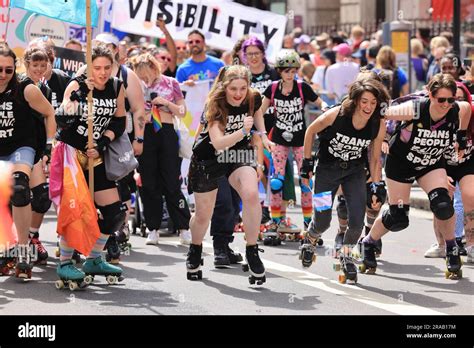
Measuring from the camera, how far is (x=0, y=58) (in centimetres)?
954

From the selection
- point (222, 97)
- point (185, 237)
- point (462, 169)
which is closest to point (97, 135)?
point (222, 97)

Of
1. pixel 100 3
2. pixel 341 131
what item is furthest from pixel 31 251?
pixel 100 3

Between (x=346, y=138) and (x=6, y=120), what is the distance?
2.64 meters

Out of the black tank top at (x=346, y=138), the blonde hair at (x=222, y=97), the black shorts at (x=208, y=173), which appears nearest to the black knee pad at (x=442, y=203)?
the black tank top at (x=346, y=138)

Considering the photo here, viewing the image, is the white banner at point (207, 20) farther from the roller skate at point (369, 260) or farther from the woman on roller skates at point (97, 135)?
the woman on roller skates at point (97, 135)

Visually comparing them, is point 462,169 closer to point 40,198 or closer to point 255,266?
point 255,266

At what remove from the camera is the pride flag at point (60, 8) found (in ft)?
36.0

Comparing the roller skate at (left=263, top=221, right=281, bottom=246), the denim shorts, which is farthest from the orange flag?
the roller skate at (left=263, top=221, right=281, bottom=246)

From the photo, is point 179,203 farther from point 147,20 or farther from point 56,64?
point 147,20

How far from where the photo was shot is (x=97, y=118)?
955 centimetres

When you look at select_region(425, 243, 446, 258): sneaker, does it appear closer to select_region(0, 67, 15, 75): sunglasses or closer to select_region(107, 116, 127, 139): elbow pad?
select_region(107, 116, 127, 139): elbow pad

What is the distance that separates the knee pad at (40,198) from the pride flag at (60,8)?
1.48 meters

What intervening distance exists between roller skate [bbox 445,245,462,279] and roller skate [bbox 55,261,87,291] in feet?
9.57

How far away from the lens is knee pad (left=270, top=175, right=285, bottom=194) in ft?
41.1
